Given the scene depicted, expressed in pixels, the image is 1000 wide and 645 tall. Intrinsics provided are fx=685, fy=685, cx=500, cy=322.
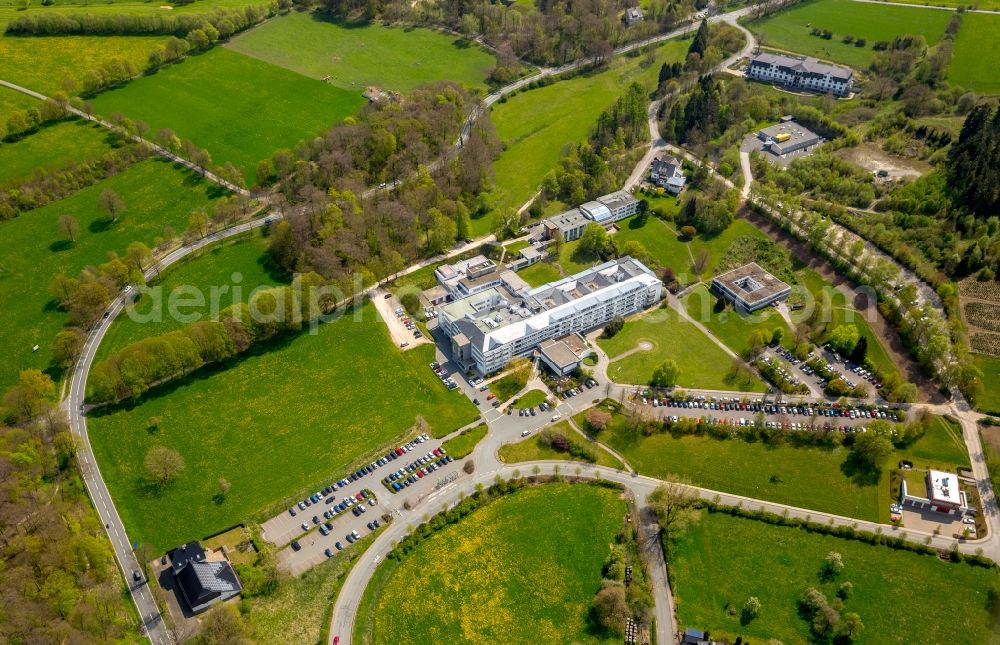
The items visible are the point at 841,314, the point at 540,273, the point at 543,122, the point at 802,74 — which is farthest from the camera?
the point at 802,74

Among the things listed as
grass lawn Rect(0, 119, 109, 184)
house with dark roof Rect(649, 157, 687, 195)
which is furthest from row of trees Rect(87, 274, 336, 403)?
house with dark roof Rect(649, 157, 687, 195)

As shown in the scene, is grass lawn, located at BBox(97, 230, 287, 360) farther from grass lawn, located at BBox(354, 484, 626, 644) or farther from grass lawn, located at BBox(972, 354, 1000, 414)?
grass lawn, located at BBox(972, 354, 1000, 414)

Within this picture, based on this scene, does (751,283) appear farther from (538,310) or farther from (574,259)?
(538,310)

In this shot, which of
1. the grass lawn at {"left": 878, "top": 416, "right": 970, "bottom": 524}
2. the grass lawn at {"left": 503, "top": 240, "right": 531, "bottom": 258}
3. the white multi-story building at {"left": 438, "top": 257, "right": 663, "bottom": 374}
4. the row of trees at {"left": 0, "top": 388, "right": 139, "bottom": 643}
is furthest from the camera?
the grass lawn at {"left": 503, "top": 240, "right": 531, "bottom": 258}

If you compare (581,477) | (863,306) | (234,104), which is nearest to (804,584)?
(581,477)

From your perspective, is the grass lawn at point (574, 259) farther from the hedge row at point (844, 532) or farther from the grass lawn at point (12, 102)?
the grass lawn at point (12, 102)

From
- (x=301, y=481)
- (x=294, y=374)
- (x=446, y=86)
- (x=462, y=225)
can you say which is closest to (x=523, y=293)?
(x=462, y=225)
